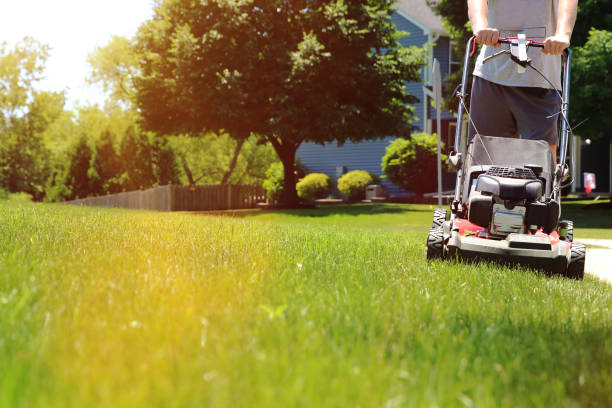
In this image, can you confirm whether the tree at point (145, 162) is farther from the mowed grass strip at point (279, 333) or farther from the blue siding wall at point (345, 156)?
the mowed grass strip at point (279, 333)

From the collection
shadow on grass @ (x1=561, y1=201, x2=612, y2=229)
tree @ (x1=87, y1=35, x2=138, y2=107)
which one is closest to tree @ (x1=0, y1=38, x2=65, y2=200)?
tree @ (x1=87, y1=35, x2=138, y2=107)

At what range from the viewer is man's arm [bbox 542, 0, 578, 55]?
495 cm

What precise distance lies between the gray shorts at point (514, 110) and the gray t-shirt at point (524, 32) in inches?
3.7

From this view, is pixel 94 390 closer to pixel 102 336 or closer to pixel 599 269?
pixel 102 336

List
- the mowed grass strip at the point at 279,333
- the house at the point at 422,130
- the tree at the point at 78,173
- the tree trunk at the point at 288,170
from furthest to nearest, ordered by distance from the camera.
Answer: the tree at the point at 78,173 < the house at the point at 422,130 < the tree trunk at the point at 288,170 < the mowed grass strip at the point at 279,333

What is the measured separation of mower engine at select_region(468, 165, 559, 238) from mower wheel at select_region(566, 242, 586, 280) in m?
0.36

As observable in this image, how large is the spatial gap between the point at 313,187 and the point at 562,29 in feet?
74.3

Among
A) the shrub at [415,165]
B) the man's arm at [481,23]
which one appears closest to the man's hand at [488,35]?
the man's arm at [481,23]

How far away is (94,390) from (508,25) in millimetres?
5163

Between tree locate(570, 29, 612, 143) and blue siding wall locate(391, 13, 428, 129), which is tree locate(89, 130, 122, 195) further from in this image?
tree locate(570, 29, 612, 143)

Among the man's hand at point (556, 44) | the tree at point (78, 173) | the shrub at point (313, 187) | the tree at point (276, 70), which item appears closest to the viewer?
the man's hand at point (556, 44)

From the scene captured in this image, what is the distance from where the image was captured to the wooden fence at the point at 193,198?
27.1 meters

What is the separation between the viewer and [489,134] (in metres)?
5.68

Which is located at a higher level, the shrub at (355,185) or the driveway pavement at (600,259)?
the shrub at (355,185)
